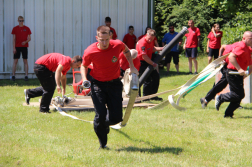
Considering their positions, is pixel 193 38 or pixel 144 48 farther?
pixel 193 38

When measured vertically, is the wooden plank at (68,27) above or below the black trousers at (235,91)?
above

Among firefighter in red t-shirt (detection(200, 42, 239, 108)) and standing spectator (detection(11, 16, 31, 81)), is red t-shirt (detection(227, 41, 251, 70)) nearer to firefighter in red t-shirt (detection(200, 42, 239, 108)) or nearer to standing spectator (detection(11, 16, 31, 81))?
firefighter in red t-shirt (detection(200, 42, 239, 108))

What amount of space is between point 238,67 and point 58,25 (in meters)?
8.85

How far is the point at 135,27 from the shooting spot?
1536 centimetres

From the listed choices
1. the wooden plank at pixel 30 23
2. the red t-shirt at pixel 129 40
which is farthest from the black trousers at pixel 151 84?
the wooden plank at pixel 30 23

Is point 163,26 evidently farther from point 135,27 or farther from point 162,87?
point 162,87

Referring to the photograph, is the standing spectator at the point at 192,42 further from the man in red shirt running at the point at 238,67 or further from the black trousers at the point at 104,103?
the black trousers at the point at 104,103

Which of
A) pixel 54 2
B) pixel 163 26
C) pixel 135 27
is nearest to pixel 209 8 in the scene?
pixel 163 26

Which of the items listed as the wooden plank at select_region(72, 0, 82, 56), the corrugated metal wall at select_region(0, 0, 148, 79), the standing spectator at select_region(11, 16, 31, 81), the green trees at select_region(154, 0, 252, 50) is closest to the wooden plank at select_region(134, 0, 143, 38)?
the corrugated metal wall at select_region(0, 0, 148, 79)

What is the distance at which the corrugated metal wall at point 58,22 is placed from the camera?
12.9 metres

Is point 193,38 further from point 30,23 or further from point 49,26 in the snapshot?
point 30,23

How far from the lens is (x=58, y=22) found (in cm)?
1376

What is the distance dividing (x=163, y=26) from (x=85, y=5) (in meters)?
8.90

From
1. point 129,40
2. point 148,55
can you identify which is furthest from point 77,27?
point 148,55
